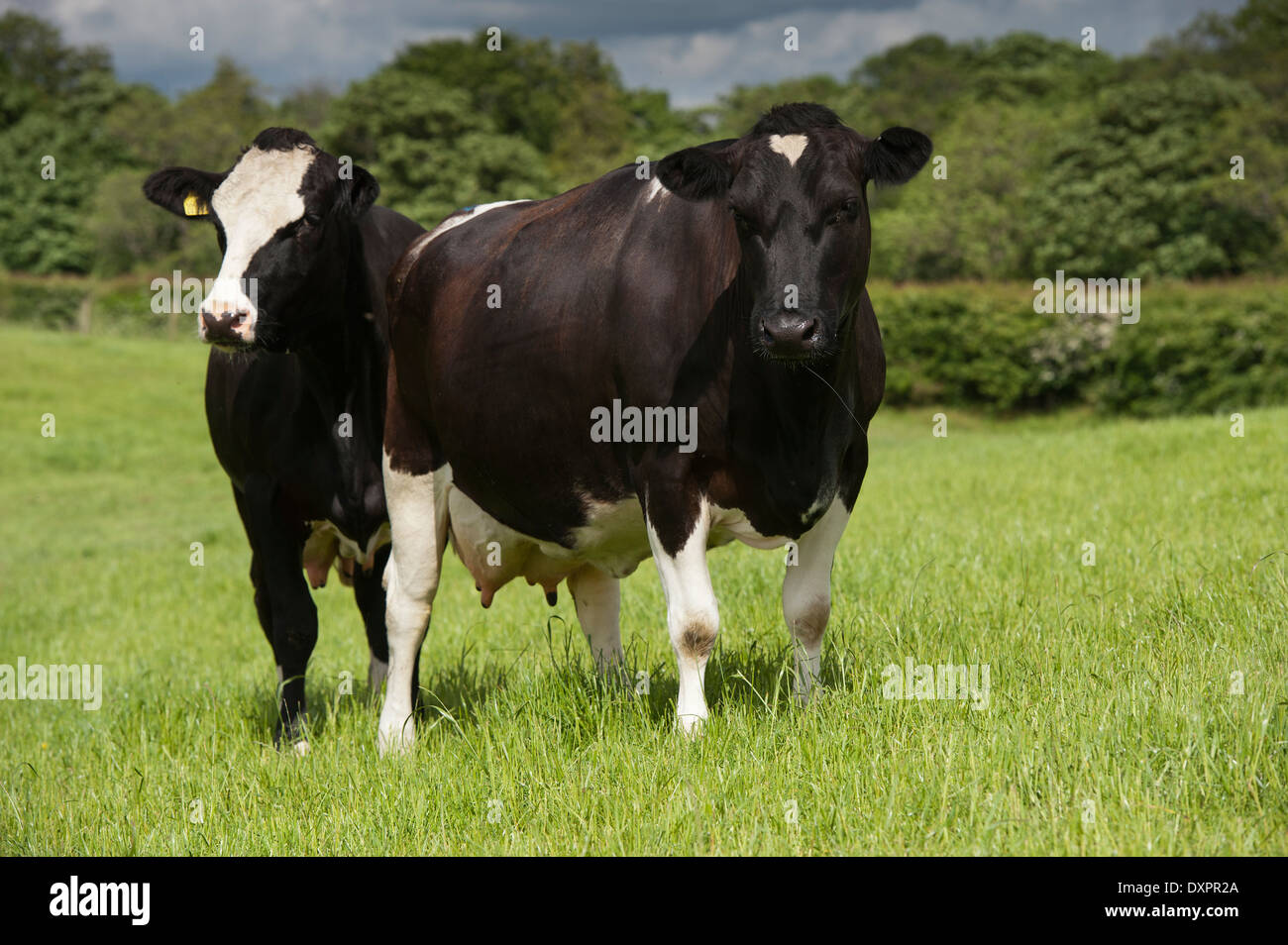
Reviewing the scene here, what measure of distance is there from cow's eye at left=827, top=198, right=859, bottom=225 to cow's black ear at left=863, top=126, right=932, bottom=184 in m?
0.22

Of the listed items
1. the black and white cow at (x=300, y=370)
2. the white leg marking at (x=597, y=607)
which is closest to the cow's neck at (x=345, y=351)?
the black and white cow at (x=300, y=370)

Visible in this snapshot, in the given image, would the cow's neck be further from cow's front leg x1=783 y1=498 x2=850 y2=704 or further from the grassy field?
cow's front leg x1=783 y1=498 x2=850 y2=704

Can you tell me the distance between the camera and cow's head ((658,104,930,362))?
382 centimetres

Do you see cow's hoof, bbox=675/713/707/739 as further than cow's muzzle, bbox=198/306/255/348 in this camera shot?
No

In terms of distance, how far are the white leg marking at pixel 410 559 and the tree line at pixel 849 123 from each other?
23.5 m

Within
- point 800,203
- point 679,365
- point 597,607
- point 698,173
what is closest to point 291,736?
point 597,607

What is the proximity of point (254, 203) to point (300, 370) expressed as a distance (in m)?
0.92

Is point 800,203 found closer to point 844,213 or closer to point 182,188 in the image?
point 844,213

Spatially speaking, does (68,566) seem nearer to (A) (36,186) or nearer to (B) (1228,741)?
(B) (1228,741)

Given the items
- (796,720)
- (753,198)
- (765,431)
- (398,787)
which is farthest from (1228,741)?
(398,787)

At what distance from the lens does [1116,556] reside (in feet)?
22.3

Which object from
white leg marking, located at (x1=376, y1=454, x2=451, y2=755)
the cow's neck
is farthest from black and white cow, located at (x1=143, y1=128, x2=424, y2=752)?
white leg marking, located at (x1=376, y1=454, x2=451, y2=755)

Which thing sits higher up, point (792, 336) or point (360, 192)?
point (360, 192)

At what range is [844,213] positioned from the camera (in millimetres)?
3975
